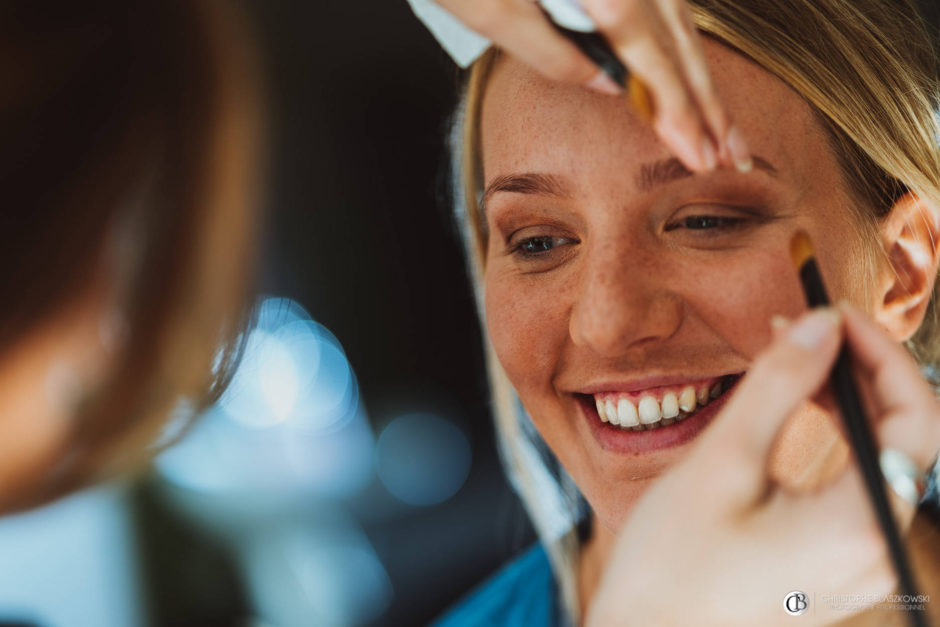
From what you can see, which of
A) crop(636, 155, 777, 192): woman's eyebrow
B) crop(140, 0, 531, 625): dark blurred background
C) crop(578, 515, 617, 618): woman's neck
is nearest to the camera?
crop(636, 155, 777, 192): woman's eyebrow

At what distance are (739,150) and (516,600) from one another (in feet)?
1.21

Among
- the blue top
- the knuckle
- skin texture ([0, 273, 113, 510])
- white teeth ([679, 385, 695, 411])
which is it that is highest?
the knuckle

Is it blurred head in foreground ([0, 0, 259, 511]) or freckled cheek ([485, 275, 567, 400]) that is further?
blurred head in foreground ([0, 0, 259, 511])

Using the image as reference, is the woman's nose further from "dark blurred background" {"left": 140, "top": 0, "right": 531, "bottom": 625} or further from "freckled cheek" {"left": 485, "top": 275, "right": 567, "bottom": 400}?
"dark blurred background" {"left": 140, "top": 0, "right": 531, "bottom": 625}

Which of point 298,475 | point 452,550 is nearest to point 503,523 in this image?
point 452,550

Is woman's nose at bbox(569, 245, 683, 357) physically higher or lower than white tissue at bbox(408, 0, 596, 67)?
lower

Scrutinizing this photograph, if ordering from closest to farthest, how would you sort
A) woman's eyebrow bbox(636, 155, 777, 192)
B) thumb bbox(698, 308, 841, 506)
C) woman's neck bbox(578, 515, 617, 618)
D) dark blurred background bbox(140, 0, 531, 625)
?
thumb bbox(698, 308, 841, 506), woman's eyebrow bbox(636, 155, 777, 192), woman's neck bbox(578, 515, 617, 618), dark blurred background bbox(140, 0, 531, 625)

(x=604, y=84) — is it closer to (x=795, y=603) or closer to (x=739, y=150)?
(x=739, y=150)

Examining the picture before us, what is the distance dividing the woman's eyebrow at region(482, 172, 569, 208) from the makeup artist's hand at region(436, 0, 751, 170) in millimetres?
54

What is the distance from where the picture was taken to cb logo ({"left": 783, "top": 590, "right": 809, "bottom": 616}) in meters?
0.32

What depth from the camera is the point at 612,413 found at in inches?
17.8

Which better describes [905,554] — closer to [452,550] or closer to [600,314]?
[600,314]

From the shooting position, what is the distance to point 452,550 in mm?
658

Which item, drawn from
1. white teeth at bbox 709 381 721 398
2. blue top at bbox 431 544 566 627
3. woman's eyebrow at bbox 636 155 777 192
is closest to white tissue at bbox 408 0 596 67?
woman's eyebrow at bbox 636 155 777 192
